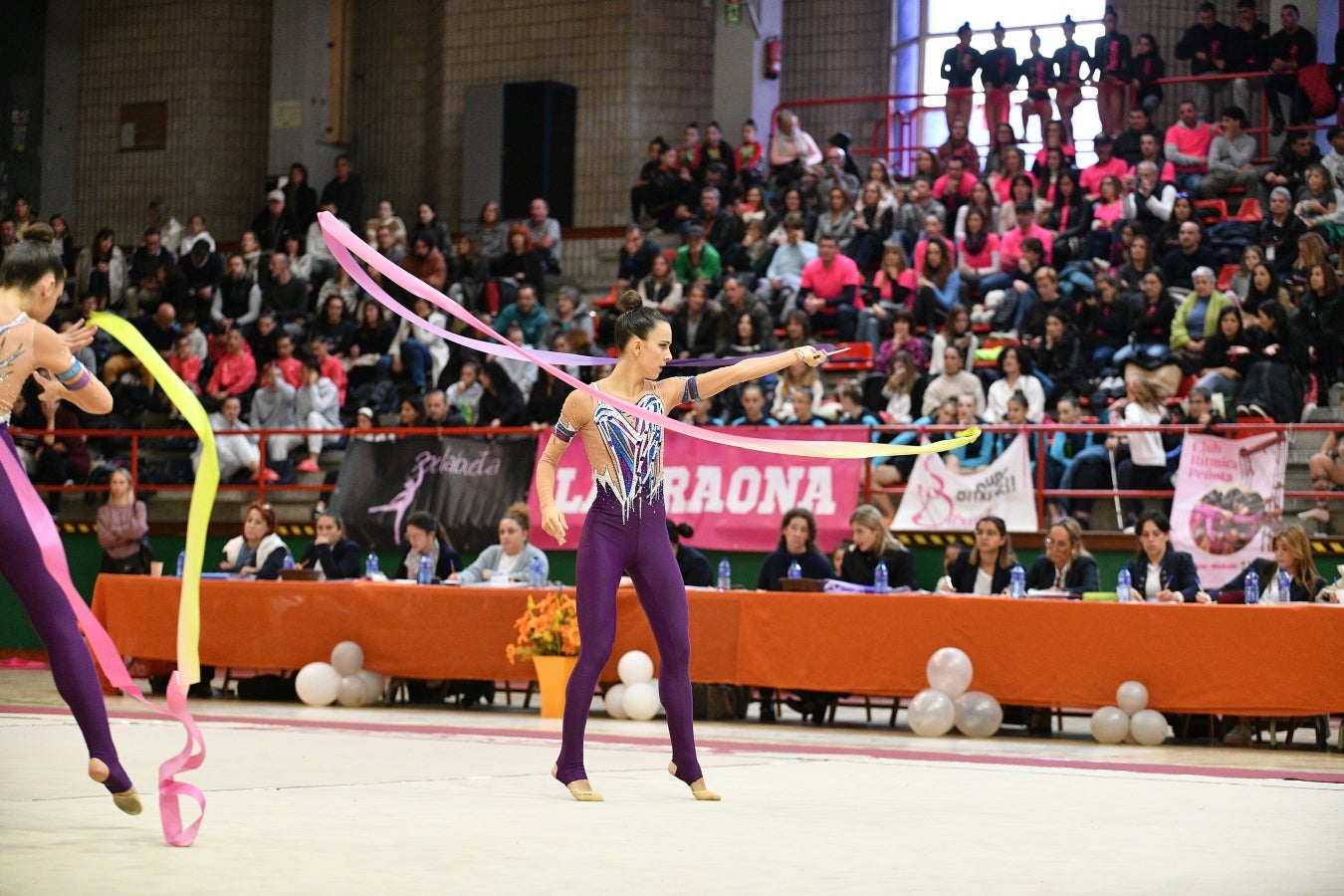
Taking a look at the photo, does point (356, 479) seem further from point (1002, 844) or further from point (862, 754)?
point (1002, 844)

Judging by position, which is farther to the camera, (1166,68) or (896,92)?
(896,92)

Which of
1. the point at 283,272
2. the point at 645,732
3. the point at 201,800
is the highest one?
the point at 283,272

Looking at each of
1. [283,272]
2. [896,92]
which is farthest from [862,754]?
[896,92]

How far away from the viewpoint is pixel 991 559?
10.7 meters

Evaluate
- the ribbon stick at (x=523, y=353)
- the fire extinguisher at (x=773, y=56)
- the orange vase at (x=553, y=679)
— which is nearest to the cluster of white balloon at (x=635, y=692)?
the orange vase at (x=553, y=679)

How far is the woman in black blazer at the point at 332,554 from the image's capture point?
12211mm

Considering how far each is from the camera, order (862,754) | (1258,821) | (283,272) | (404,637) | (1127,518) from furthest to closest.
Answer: (283,272)
(1127,518)
(404,637)
(862,754)
(1258,821)

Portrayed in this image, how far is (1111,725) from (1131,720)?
12cm

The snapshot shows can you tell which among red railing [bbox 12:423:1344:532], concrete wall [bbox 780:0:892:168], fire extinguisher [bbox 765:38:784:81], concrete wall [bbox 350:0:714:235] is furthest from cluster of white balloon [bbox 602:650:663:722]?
concrete wall [bbox 780:0:892:168]

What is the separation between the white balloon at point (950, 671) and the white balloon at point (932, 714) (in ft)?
0.21

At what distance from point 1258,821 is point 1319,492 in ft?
21.5

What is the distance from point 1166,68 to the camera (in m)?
19.4

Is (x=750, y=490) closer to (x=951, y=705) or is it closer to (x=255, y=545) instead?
(x=255, y=545)

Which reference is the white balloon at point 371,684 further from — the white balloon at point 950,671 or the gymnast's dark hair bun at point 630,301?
the gymnast's dark hair bun at point 630,301
